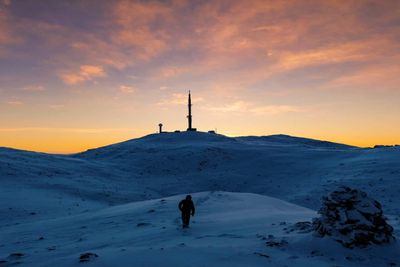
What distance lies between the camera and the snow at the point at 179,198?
10445mm

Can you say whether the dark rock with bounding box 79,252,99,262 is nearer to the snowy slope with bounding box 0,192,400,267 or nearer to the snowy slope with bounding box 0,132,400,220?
the snowy slope with bounding box 0,192,400,267

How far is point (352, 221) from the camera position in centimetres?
1117

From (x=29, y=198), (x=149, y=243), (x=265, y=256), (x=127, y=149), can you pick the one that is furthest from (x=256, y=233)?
(x=127, y=149)

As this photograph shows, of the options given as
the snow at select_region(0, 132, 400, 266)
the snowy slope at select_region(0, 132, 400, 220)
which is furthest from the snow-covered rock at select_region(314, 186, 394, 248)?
the snowy slope at select_region(0, 132, 400, 220)

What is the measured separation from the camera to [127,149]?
57.6m

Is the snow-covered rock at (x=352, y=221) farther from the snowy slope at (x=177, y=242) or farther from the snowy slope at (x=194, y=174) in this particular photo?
the snowy slope at (x=194, y=174)

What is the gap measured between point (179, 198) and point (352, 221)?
45.9 ft

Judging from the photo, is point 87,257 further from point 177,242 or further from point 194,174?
point 194,174

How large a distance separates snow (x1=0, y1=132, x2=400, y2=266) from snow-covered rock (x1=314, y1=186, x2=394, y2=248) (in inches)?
13.1

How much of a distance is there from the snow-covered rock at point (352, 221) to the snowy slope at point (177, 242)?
354 millimetres

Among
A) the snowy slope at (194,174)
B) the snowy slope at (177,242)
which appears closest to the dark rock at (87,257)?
the snowy slope at (177,242)

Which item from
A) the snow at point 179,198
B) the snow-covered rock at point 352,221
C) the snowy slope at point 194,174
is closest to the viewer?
the snow at point 179,198

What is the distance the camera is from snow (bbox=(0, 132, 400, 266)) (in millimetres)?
10445

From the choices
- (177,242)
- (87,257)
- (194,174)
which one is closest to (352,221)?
(177,242)
